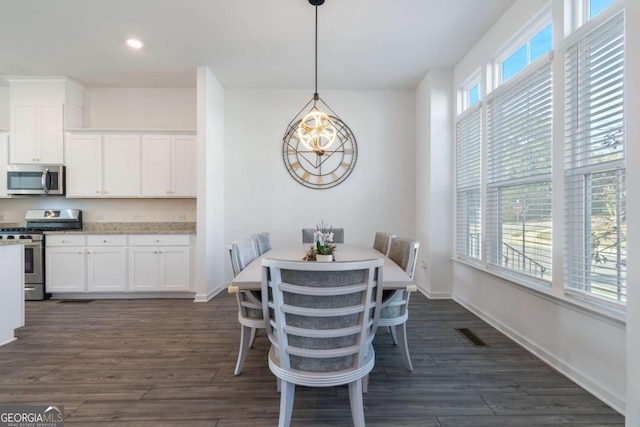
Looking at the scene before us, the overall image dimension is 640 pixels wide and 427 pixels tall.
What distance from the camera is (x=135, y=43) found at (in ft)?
10.6

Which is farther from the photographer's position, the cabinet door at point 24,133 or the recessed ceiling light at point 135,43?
the cabinet door at point 24,133

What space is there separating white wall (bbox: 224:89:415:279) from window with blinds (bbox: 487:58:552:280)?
1686 mm

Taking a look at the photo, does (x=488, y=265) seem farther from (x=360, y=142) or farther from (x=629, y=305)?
(x=360, y=142)

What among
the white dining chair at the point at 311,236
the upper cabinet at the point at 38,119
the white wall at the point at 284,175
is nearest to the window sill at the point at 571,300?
the white dining chair at the point at 311,236

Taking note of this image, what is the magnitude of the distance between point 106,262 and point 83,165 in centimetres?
144

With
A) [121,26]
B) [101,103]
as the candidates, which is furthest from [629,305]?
[101,103]

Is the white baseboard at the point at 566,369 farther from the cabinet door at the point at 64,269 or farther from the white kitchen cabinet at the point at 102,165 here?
the cabinet door at the point at 64,269

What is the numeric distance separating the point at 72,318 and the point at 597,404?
4.65 metres

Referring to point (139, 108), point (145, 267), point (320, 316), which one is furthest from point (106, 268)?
point (320, 316)

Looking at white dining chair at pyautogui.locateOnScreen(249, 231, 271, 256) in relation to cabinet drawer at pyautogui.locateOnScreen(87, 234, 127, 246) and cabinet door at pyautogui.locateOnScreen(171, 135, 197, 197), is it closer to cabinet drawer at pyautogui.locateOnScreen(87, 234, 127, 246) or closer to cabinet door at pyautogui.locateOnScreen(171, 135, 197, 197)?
cabinet door at pyautogui.locateOnScreen(171, 135, 197, 197)

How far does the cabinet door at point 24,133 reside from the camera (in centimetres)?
394

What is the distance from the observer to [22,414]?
1667mm

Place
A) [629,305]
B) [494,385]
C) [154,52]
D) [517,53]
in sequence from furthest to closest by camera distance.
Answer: [154,52], [517,53], [494,385], [629,305]

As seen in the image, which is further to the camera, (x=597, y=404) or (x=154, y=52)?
(x=154, y=52)
